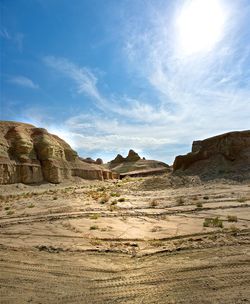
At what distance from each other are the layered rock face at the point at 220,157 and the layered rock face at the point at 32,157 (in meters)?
22.9

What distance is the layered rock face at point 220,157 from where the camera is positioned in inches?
1275

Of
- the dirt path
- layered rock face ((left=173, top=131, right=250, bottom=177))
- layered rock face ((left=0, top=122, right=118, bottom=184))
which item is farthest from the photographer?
layered rock face ((left=0, top=122, right=118, bottom=184))

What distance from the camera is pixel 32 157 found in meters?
50.8

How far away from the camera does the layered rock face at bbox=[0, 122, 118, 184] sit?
46875mm

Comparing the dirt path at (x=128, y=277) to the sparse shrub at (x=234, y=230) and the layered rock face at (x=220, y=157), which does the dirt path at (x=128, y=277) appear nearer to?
the sparse shrub at (x=234, y=230)

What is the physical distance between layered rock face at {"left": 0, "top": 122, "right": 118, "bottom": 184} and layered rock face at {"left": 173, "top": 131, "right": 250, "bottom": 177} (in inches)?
902

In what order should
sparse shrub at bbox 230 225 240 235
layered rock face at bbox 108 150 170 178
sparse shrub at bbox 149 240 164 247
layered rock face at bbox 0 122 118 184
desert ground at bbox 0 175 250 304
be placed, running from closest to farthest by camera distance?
1. desert ground at bbox 0 175 250 304
2. sparse shrub at bbox 149 240 164 247
3. sparse shrub at bbox 230 225 240 235
4. layered rock face at bbox 0 122 118 184
5. layered rock face at bbox 108 150 170 178

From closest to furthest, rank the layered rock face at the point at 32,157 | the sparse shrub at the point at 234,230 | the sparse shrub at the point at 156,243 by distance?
1. the sparse shrub at the point at 156,243
2. the sparse shrub at the point at 234,230
3. the layered rock face at the point at 32,157

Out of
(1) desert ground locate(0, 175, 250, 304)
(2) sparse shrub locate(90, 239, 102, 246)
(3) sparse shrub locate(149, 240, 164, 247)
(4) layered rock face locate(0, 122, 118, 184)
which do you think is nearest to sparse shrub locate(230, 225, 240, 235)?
(1) desert ground locate(0, 175, 250, 304)

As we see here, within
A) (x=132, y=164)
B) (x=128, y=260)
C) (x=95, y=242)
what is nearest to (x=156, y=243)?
(x=128, y=260)

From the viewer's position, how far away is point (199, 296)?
5.32 meters

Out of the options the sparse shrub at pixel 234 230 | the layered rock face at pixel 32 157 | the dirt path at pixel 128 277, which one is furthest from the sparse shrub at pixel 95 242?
the layered rock face at pixel 32 157

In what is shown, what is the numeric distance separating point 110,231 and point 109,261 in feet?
11.2

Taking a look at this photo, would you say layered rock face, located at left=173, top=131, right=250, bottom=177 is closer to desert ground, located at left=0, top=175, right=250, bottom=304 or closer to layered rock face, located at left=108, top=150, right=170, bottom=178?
desert ground, located at left=0, top=175, right=250, bottom=304
